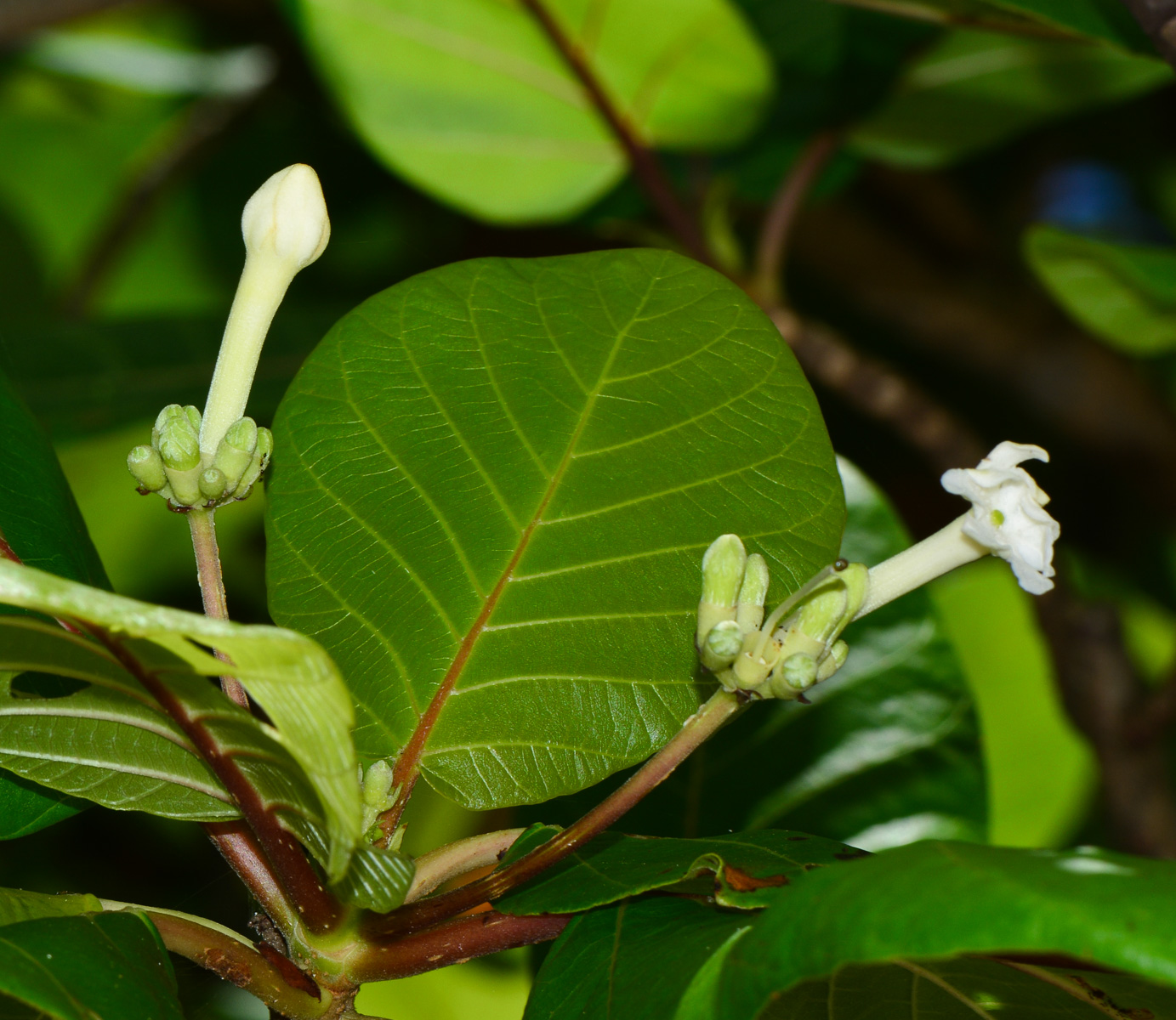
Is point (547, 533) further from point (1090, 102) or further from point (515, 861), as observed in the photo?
point (1090, 102)

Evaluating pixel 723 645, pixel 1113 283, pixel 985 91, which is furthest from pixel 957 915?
pixel 985 91

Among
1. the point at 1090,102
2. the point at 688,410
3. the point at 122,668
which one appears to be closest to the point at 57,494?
the point at 122,668

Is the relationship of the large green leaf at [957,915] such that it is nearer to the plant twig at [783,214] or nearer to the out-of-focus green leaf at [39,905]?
the out-of-focus green leaf at [39,905]

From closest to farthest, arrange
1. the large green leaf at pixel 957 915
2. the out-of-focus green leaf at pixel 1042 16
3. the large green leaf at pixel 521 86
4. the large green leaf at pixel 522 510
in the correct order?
the large green leaf at pixel 957 915 → the large green leaf at pixel 522 510 → the out-of-focus green leaf at pixel 1042 16 → the large green leaf at pixel 521 86

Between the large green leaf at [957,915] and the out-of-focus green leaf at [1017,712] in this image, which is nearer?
the large green leaf at [957,915]

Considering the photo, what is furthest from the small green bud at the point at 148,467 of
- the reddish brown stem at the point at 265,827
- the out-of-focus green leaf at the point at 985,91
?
the out-of-focus green leaf at the point at 985,91

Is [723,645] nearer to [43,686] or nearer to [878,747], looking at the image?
[43,686]

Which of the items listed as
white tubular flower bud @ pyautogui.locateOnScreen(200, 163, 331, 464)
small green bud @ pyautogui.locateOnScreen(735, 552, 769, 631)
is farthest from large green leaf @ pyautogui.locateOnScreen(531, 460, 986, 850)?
white tubular flower bud @ pyautogui.locateOnScreen(200, 163, 331, 464)

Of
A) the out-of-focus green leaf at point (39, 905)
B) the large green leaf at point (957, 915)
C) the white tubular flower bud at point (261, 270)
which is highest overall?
the white tubular flower bud at point (261, 270)
